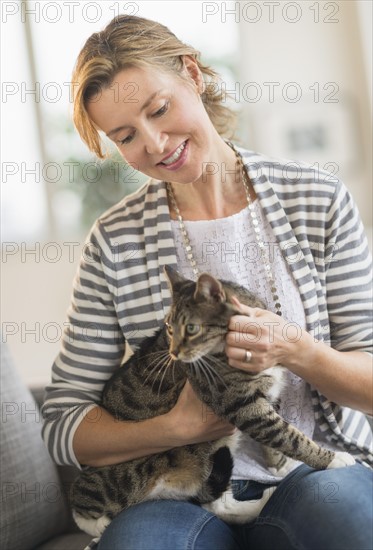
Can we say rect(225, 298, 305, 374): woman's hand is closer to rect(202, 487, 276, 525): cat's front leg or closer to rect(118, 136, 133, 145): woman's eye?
rect(202, 487, 276, 525): cat's front leg

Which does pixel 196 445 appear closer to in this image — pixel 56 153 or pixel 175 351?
pixel 175 351

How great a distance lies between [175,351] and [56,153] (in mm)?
2290

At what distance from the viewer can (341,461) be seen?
48.1 inches

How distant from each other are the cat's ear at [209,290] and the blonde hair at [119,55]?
1.31ft

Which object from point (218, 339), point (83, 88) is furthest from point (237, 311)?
point (83, 88)

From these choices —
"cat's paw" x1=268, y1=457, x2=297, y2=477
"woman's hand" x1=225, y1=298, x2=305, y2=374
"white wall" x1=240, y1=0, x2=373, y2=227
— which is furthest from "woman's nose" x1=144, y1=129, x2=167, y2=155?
"white wall" x1=240, y1=0, x2=373, y2=227

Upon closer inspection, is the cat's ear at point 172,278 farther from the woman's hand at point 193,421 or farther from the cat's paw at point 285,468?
the cat's paw at point 285,468

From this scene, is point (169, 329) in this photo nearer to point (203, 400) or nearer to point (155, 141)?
point (203, 400)

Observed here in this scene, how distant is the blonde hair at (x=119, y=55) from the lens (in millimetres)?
1237

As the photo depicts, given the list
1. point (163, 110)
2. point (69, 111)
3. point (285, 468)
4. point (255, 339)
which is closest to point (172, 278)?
point (255, 339)

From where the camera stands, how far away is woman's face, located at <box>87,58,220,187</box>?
48.7 inches

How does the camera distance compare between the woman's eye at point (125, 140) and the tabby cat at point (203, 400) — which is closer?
the tabby cat at point (203, 400)

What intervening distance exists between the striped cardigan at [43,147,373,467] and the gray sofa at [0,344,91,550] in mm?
164

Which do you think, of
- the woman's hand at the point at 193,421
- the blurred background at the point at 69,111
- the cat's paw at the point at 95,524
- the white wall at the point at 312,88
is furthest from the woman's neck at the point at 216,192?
the white wall at the point at 312,88
